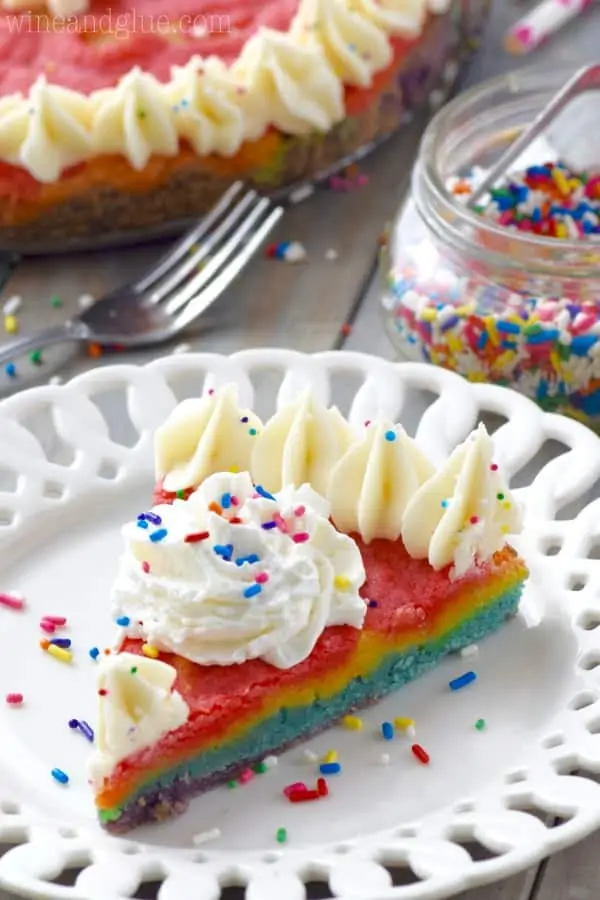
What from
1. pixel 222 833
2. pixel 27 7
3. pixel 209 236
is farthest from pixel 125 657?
pixel 27 7

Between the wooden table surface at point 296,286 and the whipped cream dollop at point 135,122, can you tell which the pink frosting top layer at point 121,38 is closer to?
the whipped cream dollop at point 135,122

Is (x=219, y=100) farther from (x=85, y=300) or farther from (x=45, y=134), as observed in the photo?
(x=85, y=300)

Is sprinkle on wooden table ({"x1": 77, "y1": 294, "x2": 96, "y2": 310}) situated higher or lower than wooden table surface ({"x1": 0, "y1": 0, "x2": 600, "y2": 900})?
lower

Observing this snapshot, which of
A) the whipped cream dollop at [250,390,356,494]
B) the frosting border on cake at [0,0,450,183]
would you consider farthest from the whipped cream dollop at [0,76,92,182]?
the whipped cream dollop at [250,390,356,494]

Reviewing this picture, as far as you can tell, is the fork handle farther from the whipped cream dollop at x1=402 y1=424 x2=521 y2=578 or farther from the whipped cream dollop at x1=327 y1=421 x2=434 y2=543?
the whipped cream dollop at x1=402 y1=424 x2=521 y2=578

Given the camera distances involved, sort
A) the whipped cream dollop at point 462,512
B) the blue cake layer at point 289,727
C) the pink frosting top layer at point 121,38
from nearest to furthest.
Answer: the blue cake layer at point 289,727, the whipped cream dollop at point 462,512, the pink frosting top layer at point 121,38

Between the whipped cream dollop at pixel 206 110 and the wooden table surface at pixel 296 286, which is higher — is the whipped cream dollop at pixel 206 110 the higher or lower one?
the higher one

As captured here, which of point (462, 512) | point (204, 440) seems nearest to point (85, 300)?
point (204, 440)

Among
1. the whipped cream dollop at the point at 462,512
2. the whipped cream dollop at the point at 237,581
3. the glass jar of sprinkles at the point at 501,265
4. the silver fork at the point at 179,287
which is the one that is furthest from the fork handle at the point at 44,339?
the whipped cream dollop at the point at 462,512
